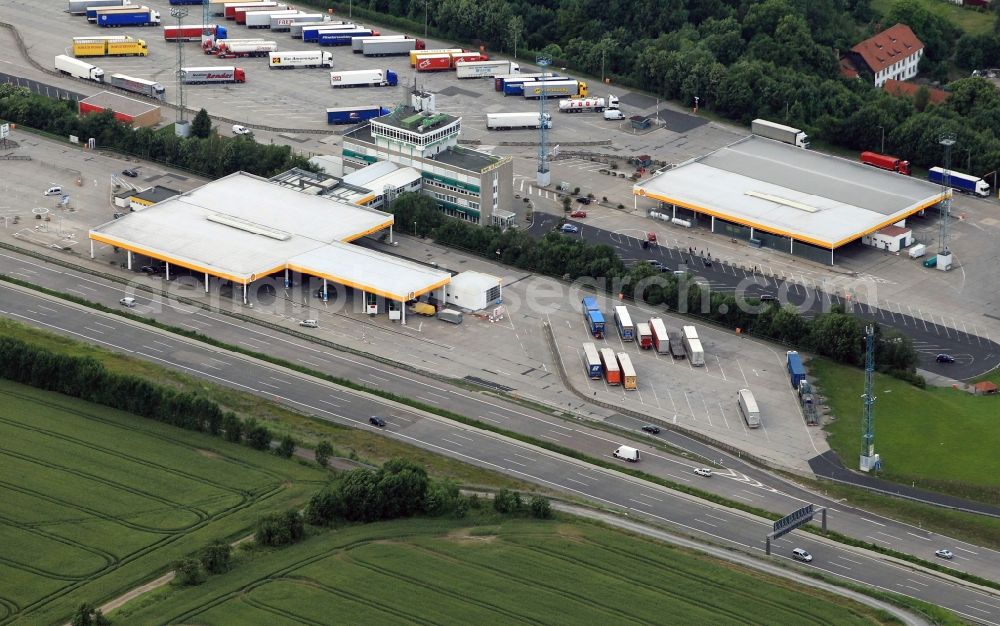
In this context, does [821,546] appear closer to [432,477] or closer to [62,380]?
[432,477]

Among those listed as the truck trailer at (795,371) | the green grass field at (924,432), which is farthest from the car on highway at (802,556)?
the truck trailer at (795,371)

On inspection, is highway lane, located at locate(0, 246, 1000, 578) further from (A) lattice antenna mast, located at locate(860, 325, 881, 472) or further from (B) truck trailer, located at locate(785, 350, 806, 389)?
(B) truck trailer, located at locate(785, 350, 806, 389)

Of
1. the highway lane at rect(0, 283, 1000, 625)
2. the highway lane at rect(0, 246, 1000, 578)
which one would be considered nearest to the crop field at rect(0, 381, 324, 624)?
the highway lane at rect(0, 283, 1000, 625)

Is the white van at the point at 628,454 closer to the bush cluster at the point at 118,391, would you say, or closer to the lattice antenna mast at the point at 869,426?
the lattice antenna mast at the point at 869,426

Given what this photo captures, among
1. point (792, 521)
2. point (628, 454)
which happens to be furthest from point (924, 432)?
Answer: point (628, 454)

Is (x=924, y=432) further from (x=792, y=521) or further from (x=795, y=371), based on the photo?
(x=792, y=521)

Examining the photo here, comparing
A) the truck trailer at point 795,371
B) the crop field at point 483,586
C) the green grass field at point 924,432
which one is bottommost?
the crop field at point 483,586

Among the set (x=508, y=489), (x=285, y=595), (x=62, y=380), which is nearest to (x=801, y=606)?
(x=508, y=489)
